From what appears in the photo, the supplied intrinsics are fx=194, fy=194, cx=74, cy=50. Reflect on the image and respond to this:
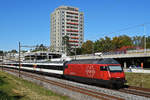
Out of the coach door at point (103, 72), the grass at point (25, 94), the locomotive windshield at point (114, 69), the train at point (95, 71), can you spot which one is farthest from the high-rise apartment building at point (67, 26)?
the locomotive windshield at point (114, 69)

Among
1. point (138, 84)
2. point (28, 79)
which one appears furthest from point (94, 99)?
point (28, 79)

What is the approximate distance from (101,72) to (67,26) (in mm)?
125037

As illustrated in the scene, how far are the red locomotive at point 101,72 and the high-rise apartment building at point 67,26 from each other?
111823 millimetres

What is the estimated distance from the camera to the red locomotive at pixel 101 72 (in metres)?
21.3

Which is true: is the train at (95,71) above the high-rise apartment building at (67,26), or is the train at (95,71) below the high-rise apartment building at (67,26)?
below

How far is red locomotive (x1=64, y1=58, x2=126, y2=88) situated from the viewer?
21.3 meters

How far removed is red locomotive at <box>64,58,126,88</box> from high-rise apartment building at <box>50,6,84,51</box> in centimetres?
11182

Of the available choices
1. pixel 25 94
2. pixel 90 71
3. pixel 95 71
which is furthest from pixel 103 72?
pixel 25 94

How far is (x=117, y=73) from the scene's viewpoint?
21.8 m

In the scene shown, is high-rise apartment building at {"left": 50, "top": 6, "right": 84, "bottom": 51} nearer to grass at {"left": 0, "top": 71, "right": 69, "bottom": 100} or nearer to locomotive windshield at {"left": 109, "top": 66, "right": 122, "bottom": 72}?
grass at {"left": 0, "top": 71, "right": 69, "bottom": 100}

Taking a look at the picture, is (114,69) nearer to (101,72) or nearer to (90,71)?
(101,72)

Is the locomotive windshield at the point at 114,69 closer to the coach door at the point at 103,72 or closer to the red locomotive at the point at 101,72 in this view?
the red locomotive at the point at 101,72

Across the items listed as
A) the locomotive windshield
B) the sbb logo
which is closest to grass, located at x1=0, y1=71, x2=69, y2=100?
the sbb logo

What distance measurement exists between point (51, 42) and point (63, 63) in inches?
4779
